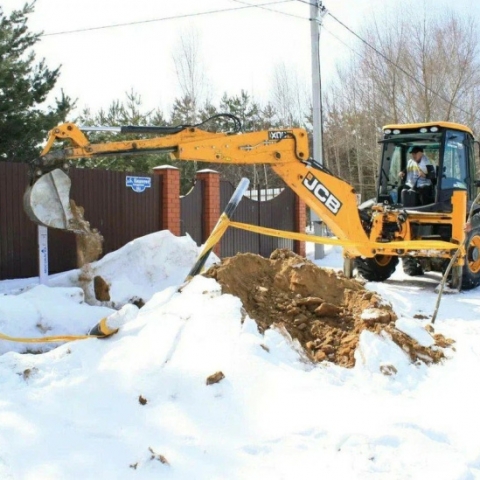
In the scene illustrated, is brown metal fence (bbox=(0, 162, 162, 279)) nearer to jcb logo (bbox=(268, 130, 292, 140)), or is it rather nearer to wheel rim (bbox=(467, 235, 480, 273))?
jcb logo (bbox=(268, 130, 292, 140))

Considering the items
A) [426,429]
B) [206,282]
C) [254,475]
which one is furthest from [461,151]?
[254,475]

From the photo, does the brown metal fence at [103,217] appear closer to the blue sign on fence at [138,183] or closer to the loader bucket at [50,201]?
the blue sign on fence at [138,183]

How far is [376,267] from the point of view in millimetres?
10617

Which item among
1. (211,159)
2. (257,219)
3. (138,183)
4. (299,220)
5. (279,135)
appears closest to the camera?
(211,159)

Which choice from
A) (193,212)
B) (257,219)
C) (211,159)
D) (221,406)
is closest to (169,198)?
(193,212)

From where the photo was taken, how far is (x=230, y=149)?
7469 mm

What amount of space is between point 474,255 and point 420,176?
5.24 feet

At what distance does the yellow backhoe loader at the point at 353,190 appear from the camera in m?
6.92

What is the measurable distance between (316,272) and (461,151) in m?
4.93

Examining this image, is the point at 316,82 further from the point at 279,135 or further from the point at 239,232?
the point at 279,135

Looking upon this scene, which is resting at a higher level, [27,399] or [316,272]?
[316,272]

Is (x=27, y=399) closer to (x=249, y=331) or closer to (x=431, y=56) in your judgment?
(x=249, y=331)

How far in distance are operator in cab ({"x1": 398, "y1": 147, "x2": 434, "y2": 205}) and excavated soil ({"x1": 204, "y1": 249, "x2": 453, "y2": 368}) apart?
147 inches

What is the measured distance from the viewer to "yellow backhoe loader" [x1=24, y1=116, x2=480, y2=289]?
6.92 meters
